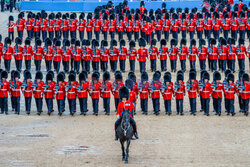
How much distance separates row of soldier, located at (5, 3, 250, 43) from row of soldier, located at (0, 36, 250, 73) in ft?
9.69

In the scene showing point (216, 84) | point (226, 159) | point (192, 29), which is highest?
point (192, 29)

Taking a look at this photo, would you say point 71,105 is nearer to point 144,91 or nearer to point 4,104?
point 4,104

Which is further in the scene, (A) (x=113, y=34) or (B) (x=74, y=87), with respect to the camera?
(A) (x=113, y=34)

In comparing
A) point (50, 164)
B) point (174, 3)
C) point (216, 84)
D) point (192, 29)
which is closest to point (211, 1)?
point (174, 3)

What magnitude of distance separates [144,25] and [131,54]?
349 cm

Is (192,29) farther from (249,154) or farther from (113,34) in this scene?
(249,154)

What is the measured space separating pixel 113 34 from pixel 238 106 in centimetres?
778

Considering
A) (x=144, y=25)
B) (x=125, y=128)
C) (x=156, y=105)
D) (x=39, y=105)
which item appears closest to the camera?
(x=125, y=128)

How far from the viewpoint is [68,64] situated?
77.7ft

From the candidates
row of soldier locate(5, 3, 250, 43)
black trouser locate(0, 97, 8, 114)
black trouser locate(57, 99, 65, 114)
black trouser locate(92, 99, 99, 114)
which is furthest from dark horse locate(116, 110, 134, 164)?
row of soldier locate(5, 3, 250, 43)

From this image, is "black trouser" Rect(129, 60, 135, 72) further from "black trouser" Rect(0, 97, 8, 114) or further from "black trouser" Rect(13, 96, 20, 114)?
"black trouser" Rect(0, 97, 8, 114)

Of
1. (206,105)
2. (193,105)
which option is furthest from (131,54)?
(206,105)

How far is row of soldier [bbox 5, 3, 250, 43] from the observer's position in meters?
26.8

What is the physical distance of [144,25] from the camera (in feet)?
87.8
